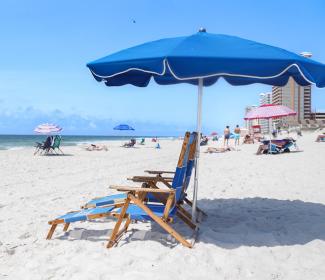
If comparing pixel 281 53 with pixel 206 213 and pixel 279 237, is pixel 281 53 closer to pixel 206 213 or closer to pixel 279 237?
pixel 279 237

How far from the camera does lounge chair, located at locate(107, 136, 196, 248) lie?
11.2 feet

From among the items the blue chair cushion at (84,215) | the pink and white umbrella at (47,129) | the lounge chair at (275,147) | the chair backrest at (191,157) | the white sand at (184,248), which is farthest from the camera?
the pink and white umbrella at (47,129)

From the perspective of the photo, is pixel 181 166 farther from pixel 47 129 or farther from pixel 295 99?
pixel 295 99

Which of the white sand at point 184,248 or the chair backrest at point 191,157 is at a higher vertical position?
the chair backrest at point 191,157

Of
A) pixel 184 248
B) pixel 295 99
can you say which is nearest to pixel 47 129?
pixel 184 248

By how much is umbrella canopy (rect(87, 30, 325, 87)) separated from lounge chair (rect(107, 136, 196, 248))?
0.93m

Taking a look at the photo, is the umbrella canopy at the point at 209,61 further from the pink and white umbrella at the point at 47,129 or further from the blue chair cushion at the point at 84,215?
the pink and white umbrella at the point at 47,129

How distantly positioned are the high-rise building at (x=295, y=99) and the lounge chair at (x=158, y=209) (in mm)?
75991

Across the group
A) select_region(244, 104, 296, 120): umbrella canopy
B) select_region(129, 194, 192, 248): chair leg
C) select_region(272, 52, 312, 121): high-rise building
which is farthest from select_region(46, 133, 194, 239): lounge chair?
select_region(272, 52, 312, 121): high-rise building

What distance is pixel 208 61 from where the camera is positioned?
123 inches

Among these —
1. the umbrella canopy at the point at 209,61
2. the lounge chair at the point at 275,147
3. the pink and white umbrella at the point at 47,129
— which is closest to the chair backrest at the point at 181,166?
the umbrella canopy at the point at 209,61

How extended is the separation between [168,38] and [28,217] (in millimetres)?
2799

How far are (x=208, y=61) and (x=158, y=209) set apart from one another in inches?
61.6

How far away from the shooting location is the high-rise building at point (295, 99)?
79.0m
